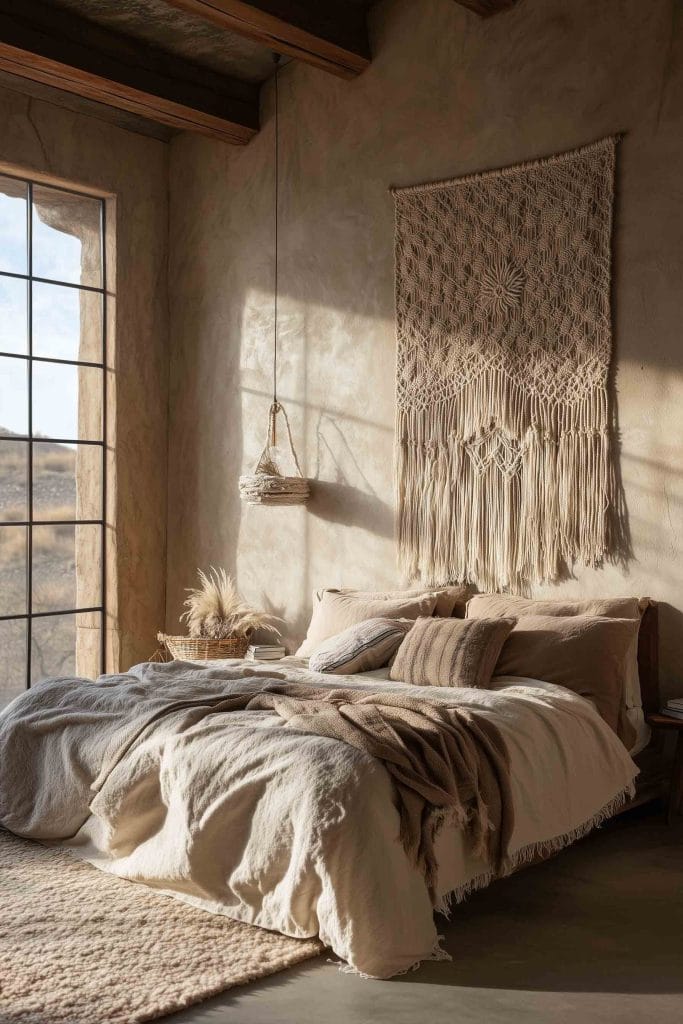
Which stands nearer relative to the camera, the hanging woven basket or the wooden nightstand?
the wooden nightstand

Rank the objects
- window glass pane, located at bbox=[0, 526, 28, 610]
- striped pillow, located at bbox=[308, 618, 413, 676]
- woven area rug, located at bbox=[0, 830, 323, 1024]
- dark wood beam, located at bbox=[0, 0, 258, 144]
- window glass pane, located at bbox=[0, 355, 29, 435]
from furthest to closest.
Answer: window glass pane, located at bbox=[0, 526, 28, 610] → window glass pane, located at bbox=[0, 355, 29, 435] → dark wood beam, located at bbox=[0, 0, 258, 144] → striped pillow, located at bbox=[308, 618, 413, 676] → woven area rug, located at bbox=[0, 830, 323, 1024]

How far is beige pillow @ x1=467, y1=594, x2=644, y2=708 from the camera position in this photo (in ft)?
13.8

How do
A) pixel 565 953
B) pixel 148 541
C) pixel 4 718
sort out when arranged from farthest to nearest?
pixel 148 541
pixel 4 718
pixel 565 953

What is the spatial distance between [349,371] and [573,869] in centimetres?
285

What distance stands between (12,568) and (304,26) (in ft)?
10.9

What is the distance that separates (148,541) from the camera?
6465mm

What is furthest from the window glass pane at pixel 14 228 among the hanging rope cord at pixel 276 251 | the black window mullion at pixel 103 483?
the hanging rope cord at pixel 276 251

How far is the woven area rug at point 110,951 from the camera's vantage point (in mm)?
2594

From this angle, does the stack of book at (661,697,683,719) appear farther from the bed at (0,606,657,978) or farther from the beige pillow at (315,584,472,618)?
the beige pillow at (315,584,472,618)

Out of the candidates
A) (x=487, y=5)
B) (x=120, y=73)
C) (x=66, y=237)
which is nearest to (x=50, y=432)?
(x=66, y=237)

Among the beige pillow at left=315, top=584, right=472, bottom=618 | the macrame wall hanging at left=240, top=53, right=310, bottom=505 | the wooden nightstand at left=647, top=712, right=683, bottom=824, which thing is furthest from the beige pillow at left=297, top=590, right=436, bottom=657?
the wooden nightstand at left=647, top=712, right=683, bottom=824

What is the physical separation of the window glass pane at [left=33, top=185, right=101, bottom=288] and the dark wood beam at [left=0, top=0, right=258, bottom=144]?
668 millimetres

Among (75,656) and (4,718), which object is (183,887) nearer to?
(4,718)

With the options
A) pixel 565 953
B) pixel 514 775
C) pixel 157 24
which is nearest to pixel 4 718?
pixel 514 775
